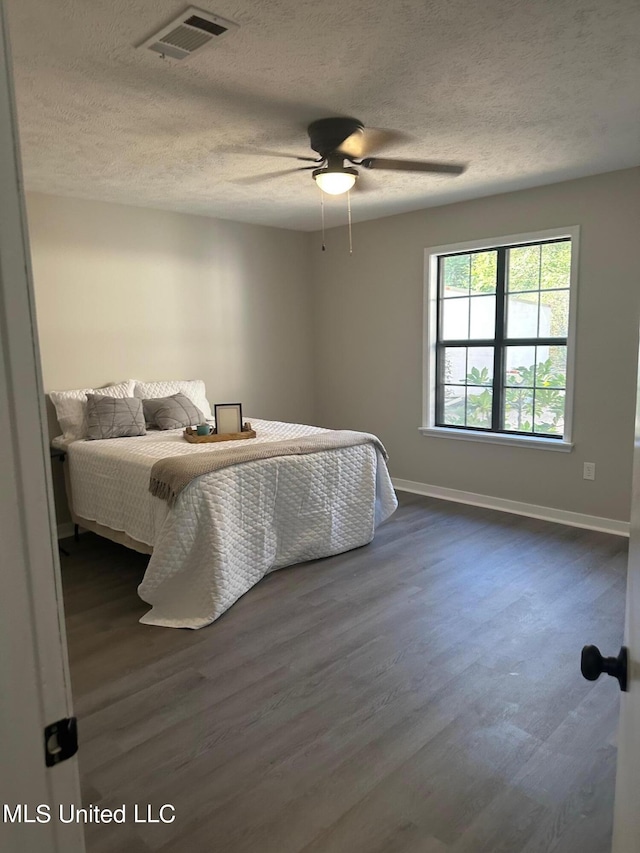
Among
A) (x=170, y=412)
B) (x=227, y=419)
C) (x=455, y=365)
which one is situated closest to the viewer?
(x=227, y=419)

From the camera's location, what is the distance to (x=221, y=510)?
9.90 feet

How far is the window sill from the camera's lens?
14.1 feet

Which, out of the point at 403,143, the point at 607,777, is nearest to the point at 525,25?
the point at 403,143

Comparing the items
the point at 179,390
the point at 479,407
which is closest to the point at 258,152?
the point at 179,390

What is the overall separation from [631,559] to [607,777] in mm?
1404

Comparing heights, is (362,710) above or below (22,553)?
below

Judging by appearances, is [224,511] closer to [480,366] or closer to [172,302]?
[172,302]

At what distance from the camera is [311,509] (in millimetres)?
3568

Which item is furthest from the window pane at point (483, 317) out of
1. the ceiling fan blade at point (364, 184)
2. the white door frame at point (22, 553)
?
the white door frame at point (22, 553)

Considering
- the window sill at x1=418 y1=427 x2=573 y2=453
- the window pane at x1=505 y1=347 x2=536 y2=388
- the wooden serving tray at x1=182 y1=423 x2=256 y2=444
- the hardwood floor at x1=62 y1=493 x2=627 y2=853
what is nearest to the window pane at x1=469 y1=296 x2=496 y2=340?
the window pane at x1=505 y1=347 x2=536 y2=388

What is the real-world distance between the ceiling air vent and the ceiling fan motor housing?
0.87m

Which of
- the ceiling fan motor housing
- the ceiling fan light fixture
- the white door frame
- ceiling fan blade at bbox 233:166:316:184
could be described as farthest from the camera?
ceiling fan blade at bbox 233:166:316:184

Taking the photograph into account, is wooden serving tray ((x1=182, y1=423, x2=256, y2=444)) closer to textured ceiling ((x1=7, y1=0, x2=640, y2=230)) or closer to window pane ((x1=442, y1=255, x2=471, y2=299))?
textured ceiling ((x1=7, y1=0, x2=640, y2=230))

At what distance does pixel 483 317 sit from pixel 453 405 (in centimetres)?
79
